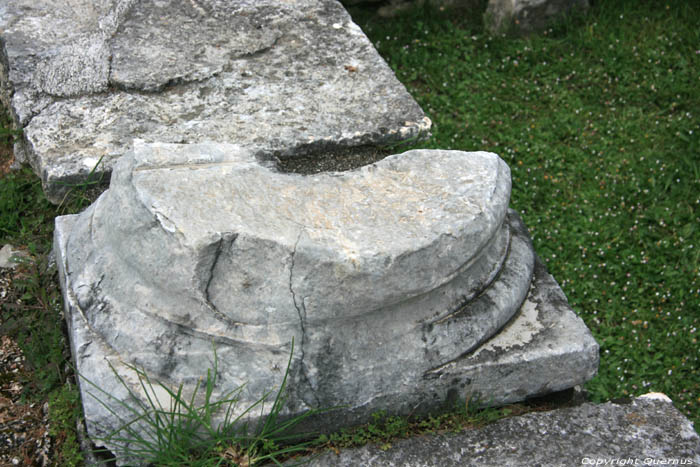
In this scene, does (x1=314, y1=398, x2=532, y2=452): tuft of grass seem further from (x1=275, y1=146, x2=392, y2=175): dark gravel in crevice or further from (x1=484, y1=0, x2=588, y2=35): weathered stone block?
(x1=484, y1=0, x2=588, y2=35): weathered stone block

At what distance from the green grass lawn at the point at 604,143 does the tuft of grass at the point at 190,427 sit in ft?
4.92

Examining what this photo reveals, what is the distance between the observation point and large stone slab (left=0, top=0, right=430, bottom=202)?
248 centimetres

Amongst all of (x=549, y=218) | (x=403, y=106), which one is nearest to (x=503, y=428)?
(x=403, y=106)

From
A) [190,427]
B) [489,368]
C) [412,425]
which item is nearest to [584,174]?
[489,368]

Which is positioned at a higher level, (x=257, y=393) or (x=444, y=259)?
(x=444, y=259)

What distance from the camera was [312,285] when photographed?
1.71 metres

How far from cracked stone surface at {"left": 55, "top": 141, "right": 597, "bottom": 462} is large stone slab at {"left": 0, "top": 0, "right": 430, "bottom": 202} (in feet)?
1.42

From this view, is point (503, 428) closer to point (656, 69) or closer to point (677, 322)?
point (677, 322)

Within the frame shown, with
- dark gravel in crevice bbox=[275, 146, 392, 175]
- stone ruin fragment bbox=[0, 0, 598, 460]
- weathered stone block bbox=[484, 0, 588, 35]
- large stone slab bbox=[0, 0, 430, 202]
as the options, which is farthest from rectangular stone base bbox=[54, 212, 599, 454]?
weathered stone block bbox=[484, 0, 588, 35]

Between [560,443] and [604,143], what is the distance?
2160 millimetres

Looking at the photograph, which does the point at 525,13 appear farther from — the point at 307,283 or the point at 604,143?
the point at 307,283

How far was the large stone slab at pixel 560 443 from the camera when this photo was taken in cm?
186

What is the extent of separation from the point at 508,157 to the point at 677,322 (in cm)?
117

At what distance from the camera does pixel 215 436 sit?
1739 millimetres
